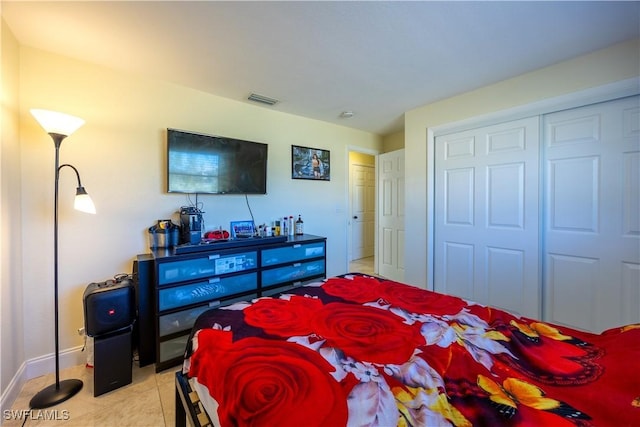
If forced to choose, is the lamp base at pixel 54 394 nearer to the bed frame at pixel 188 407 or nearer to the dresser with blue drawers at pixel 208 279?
the dresser with blue drawers at pixel 208 279

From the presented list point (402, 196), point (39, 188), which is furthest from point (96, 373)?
point (402, 196)

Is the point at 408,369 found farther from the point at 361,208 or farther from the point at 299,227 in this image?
the point at 361,208

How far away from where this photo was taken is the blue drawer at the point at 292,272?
99.8 inches

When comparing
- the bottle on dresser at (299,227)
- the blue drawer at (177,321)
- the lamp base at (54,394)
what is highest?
the bottle on dresser at (299,227)

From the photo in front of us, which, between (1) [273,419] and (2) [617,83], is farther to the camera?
(2) [617,83]

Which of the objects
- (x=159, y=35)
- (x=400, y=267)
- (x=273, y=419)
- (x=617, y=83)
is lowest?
(x=400, y=267)

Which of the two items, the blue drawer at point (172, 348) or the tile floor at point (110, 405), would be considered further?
the blue drawer at point (172, 348)

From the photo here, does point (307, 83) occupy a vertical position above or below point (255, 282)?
above

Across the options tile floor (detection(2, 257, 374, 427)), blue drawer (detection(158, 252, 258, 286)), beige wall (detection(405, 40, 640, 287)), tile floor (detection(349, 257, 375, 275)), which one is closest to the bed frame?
tile floor (detection(2, 257, 374, 427))

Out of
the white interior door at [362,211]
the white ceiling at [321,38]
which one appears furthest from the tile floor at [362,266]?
the white ceiling at [321,38]

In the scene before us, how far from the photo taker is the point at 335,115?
10.8ft

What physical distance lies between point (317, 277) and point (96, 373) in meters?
1.93

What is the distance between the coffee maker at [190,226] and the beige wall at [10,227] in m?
1.01

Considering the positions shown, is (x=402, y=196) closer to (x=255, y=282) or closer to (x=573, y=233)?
(x=573, y=233)
